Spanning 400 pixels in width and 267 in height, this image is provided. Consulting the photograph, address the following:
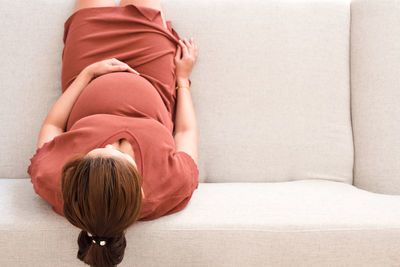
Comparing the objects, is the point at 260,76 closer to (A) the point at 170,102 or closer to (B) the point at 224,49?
(B) the point at 224,49

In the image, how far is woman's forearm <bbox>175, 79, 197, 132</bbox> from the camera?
138cm

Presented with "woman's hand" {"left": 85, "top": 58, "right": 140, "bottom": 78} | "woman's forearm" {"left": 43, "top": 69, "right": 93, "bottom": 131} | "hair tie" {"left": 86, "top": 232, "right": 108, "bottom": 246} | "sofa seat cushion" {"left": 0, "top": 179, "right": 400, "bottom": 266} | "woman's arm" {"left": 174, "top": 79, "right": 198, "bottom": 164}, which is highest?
"woman's hand" {"left": 85, "top": 58, "right": 140, "bottom": 78}

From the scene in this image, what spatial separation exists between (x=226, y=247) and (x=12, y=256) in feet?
1.98

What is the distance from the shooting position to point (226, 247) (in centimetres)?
104

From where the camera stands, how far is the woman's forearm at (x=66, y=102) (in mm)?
1312

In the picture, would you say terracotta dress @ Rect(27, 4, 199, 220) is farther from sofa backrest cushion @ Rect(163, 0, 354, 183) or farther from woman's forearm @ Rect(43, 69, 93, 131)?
sofa backrest cushion @ Rect(163, 0, 354, 183)

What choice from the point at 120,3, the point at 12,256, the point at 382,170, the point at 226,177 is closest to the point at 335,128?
the point at 382,170

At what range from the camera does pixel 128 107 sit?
1.23 m

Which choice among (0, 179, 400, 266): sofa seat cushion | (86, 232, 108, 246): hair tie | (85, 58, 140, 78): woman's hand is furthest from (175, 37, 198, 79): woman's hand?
(86, 232, 108, 246): hair tie

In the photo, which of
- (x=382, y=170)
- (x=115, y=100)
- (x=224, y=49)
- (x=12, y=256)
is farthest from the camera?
(x=224, y=49)

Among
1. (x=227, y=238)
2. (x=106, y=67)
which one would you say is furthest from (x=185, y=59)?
(x=227, y=238)

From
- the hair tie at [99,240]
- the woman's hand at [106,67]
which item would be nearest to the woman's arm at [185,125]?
the woman's hand at [106,67]

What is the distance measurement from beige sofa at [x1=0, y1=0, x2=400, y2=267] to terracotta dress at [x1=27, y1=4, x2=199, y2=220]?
0.40 ft

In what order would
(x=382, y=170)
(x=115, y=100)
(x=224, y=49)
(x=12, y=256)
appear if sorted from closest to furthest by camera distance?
(x=12, y=256)
(x=115, y=100)
(x=382, y=170)
(x=224, y=49)
